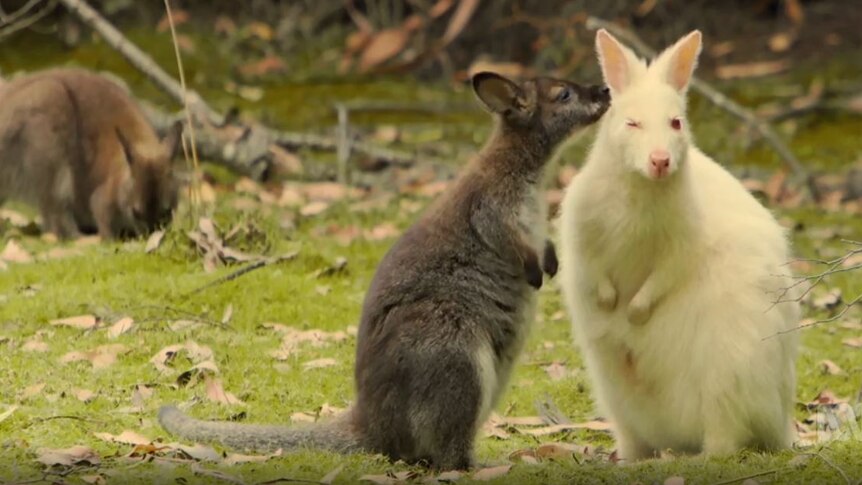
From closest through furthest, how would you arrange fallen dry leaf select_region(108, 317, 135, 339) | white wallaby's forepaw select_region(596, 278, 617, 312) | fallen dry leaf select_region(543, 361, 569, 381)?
white wallaby's forepaw select_region(596, 278, 617, 312), fallen dry leaf select_region(108, 317, 135, 339), fallen dry leaf select_region(543, 361, 569, 381)

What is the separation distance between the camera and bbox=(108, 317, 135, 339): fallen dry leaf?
6332mm

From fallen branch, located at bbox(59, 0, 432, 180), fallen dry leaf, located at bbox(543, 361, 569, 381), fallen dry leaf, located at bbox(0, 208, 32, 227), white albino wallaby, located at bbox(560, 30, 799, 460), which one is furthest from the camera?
fallen branch, located at bbox(59, 0, 432, 180)

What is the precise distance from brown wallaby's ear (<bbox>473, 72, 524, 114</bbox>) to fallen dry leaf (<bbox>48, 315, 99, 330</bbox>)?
2.24 meters

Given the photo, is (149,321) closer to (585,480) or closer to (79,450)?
(79,450)

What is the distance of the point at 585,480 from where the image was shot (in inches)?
170

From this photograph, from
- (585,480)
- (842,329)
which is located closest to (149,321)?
(585,480)

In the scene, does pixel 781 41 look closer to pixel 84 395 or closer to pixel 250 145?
pixel 250 145

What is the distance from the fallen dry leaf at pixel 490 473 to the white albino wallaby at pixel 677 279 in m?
0.79

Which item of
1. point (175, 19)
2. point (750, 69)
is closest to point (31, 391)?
point (175, 19)

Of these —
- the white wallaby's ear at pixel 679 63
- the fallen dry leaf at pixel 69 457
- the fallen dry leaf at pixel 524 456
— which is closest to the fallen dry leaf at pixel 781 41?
the white wallaby's ear at pixel 679 63

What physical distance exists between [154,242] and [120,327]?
1.29 m

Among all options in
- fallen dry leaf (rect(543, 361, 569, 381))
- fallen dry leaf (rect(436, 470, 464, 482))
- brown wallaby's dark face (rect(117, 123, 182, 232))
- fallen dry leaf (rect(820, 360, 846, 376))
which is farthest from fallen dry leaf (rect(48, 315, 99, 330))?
fallen dry leaf (rect(820, 360, 846, 376))

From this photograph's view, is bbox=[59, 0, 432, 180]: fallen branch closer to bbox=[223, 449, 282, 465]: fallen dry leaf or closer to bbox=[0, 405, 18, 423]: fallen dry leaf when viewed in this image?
bbox=[0, 405, 18, 423]: fallen dry leaf

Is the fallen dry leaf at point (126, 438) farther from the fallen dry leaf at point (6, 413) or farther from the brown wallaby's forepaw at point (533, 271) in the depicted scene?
the brown wallaby's forepaw at point (533, 271)
